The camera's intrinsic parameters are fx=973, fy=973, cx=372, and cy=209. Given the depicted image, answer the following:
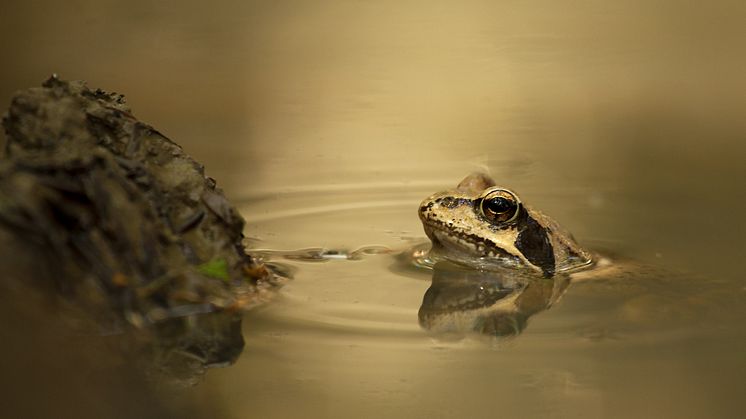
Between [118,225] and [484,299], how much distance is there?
194 cm

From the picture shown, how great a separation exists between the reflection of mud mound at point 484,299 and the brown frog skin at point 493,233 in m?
0.08

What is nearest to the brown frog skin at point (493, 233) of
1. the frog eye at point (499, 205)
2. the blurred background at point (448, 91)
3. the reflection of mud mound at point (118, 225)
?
the frog eye at point (499, 205)

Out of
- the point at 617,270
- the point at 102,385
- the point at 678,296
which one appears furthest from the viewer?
the point at 617,270

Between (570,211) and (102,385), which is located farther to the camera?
(570,211)

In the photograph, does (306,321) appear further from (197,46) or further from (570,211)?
(197,46)

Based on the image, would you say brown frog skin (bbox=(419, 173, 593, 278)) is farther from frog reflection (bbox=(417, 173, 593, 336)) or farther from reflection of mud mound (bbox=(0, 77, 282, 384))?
reflection of mud mound (bbox=(0, 77, 282, 384))

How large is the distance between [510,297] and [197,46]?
707 cm

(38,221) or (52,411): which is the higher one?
(38,221)

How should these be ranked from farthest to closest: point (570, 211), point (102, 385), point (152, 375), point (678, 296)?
point (570, 211)
point (678, 296)
point (152, 375)
point (102, 385)

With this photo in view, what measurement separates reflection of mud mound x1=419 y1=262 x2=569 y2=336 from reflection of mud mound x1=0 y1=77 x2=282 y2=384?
918 millimetres

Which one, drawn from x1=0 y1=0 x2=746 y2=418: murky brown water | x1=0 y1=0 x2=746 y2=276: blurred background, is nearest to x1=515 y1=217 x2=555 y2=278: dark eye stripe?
x1=0 y1=0 x2=746 y2=418: murky brown water

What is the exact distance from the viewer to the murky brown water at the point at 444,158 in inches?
149

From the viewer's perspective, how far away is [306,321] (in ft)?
14.6

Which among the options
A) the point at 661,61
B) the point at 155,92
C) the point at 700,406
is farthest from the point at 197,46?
the point at 700,406
